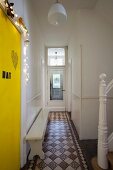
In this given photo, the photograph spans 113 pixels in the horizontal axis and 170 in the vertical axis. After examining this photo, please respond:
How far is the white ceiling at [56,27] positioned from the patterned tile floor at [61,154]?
303 cm

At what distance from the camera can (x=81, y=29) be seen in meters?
3.49

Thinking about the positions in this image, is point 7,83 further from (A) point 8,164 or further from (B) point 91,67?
(B) point 91,67

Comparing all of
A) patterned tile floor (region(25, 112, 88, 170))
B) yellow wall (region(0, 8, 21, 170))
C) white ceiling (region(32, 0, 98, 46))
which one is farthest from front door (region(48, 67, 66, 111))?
yellow wall (region(0, 8, 21, 170))

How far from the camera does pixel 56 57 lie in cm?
783

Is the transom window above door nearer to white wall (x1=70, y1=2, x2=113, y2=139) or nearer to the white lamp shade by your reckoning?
white wall (x1=70, y1=2, x2=113, y2=139)

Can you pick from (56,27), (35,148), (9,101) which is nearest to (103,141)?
(35,148)

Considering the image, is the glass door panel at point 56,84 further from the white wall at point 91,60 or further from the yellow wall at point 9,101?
the yellow wall at point 9,101

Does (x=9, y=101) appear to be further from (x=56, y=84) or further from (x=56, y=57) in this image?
(x=56, y=57)

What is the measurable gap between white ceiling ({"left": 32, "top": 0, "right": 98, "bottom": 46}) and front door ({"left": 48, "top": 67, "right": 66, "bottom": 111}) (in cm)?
131

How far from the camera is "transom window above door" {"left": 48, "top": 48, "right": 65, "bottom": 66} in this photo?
24.6ft

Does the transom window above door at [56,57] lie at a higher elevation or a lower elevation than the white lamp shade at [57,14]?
higher

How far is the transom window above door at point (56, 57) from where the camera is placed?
749 cm

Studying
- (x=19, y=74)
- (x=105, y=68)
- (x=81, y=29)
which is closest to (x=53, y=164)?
(x=19, y=74)

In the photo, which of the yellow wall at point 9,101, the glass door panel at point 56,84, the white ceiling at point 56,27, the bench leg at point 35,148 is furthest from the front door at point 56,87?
the yellow wall at point 9,101
